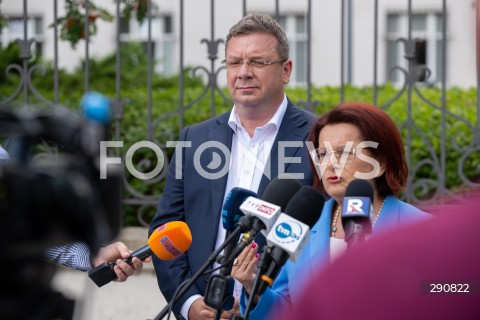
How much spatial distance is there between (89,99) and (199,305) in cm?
237

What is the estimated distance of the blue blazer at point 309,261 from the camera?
3.46 metres

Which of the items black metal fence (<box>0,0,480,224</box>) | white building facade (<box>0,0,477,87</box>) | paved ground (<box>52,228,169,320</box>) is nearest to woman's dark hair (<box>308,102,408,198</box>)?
black metal fence (<box>0,0,480,224</box>)

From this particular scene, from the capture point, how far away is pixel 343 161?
3686 mm

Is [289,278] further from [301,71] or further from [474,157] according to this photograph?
[301,71]

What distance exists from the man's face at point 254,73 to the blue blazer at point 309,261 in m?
0.88

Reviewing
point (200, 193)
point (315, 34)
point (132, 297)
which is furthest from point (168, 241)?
point (315, 34)

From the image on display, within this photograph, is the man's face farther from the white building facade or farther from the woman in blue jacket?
the white building facade

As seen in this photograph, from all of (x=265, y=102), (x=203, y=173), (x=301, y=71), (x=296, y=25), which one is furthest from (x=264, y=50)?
(x=296, y=25)

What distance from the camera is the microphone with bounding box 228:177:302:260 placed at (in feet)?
8.89

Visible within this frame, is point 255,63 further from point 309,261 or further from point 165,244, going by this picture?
point 165,244

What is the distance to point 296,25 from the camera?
2009 centimetres

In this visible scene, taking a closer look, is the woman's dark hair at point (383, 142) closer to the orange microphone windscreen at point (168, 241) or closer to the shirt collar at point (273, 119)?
the shirt collar at point (273, 119)

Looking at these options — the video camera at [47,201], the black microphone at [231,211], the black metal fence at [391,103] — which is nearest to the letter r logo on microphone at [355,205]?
the black microphone at [231,211]

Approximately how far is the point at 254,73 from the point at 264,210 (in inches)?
68.6
